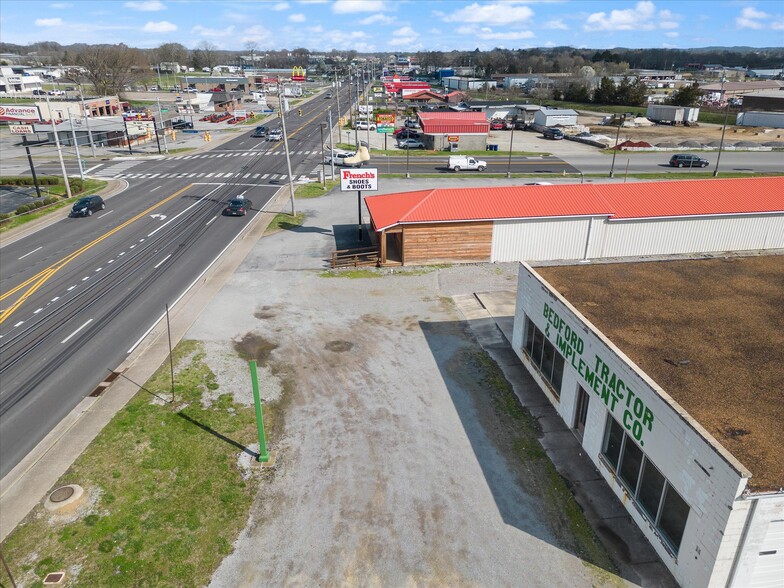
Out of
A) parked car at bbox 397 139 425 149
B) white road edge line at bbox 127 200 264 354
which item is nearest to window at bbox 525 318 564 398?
white road edge line at bbox 127 200 264 354

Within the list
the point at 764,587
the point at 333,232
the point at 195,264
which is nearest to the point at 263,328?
the point at 195,264

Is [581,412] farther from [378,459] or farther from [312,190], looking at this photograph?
[312,190]

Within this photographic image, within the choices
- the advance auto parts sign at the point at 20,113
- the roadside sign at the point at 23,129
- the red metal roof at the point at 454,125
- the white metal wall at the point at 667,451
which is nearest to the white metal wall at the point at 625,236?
the white metal wall at the point at 667,451

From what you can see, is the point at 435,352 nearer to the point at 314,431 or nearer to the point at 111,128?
the point at 314,431

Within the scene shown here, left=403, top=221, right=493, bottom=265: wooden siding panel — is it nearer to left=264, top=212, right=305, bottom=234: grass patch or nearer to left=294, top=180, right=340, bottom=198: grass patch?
left=264, top=212, right=305, bottom=234: grass patch

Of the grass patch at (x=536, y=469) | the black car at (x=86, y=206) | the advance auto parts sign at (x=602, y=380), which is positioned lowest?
the grass patch at (x=536, y=469)

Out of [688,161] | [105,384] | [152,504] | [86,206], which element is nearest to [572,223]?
[105,384]

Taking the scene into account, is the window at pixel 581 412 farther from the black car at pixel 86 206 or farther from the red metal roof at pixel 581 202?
the black car at pixel 86 206
